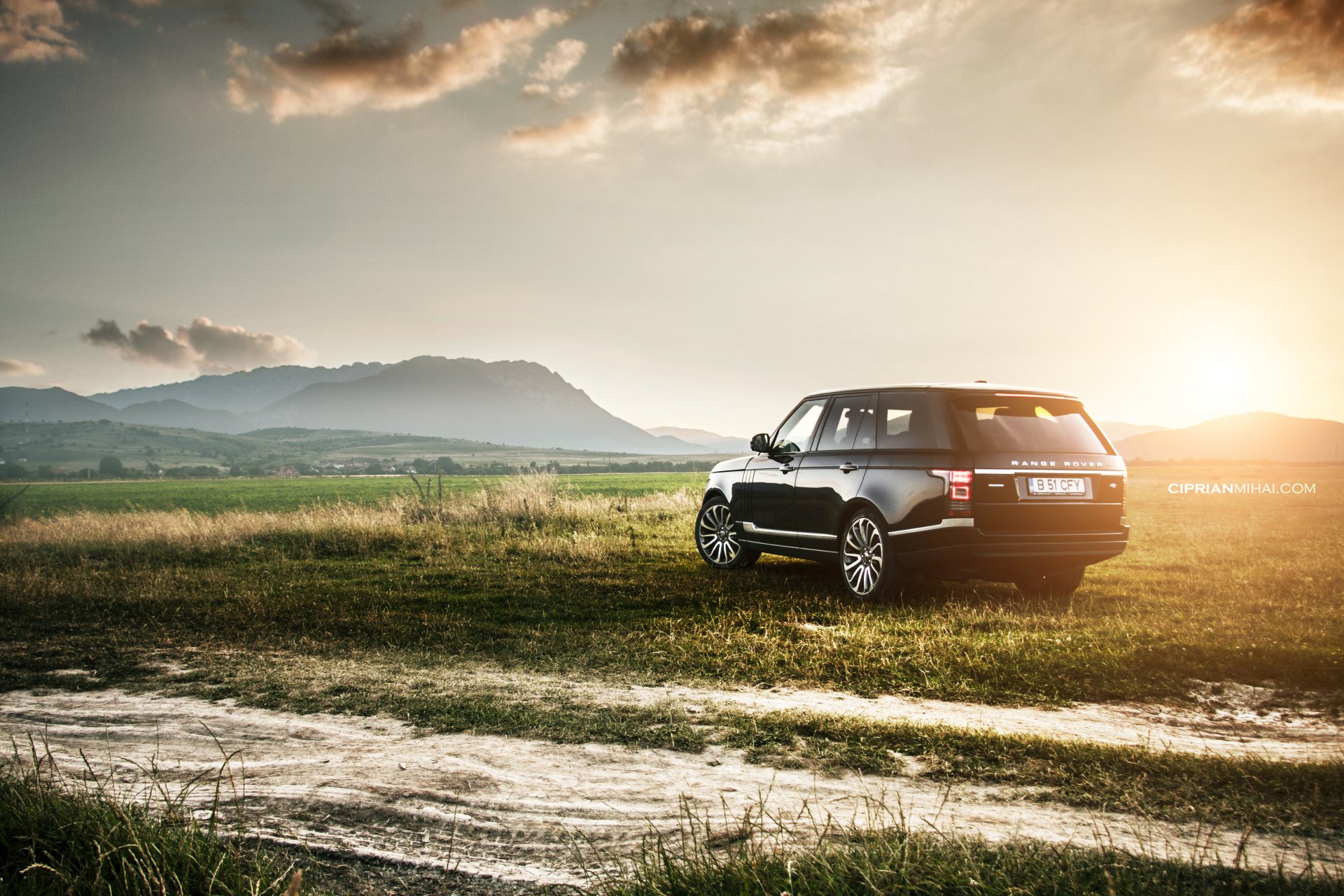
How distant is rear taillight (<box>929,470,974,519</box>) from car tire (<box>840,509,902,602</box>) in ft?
2.80

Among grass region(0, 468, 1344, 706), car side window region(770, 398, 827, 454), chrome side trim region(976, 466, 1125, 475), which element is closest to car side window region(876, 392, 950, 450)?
chrome side trim region(976, 466, 1125, 475)

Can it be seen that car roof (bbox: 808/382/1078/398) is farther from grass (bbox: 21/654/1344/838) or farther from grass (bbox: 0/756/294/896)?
grass (bbox: 0/756/294/896)

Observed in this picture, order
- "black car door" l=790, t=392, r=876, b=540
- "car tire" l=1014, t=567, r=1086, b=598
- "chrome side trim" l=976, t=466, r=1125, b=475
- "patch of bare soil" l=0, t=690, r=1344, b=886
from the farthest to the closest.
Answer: "car tire" l=1014, t=567, r=1086, b=598
"black car door" l=790, t=392, r=876, b=540
"chrome side trim" l=976, t=466, r=1125, b=475
"patch of bare soil" l=0, t=690, r=1344, b=886

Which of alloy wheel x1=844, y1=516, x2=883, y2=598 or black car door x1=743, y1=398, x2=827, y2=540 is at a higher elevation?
black car door x1=743, y1=398, x2=827, y2=540

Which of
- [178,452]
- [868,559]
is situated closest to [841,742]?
[868,559]

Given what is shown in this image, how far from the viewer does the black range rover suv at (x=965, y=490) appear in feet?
27.9

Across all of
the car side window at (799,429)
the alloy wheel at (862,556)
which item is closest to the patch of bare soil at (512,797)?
the alloy wheel at (862,556)

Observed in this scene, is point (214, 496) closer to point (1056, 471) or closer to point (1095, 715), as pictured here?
point (1056, 471)

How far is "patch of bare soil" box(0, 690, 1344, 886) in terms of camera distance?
3387 mm

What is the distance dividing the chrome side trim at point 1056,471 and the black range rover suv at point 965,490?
0.03 ft

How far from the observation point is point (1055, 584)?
10.1 meters

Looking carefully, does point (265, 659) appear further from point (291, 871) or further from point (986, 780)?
point (986, 780)

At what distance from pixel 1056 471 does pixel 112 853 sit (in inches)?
327

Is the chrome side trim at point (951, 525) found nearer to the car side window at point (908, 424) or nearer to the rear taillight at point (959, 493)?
the rear taillight at point (959, 493)
